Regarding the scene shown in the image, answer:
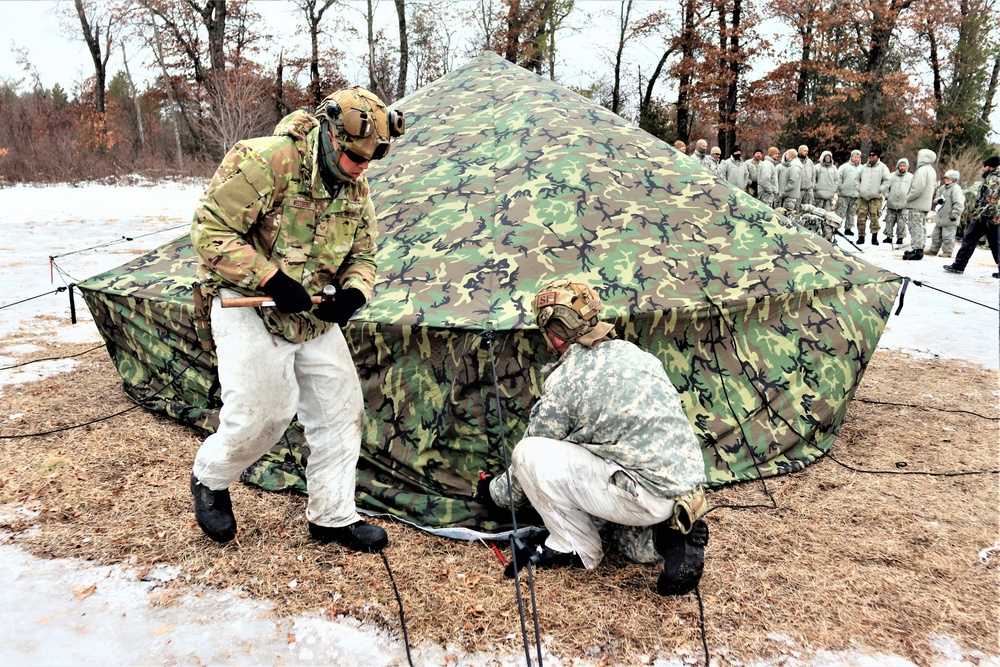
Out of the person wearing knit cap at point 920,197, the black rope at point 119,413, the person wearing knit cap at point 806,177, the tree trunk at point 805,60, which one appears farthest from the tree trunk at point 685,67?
the black rope at point 119,413

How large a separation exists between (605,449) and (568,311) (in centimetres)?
54

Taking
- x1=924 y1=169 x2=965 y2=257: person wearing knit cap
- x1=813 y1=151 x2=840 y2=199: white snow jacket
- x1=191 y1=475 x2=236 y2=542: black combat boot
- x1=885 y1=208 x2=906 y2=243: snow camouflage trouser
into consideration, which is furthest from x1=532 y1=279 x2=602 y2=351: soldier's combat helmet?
x1=813 y1=151 x2=840 y2=199: white snow jacket

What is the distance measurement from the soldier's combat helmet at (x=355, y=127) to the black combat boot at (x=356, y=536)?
1.46 metres

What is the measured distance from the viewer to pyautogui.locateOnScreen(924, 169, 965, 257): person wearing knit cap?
1028 cm

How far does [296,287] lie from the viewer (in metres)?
2.54

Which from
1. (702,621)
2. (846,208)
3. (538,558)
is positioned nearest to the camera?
(702,621)

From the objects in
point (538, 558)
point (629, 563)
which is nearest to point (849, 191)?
point (629, 563)

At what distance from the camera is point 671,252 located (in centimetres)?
370

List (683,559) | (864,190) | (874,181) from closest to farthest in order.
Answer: (683,559)
(874,181)
(864,190)

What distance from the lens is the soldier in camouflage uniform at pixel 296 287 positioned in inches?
99.4

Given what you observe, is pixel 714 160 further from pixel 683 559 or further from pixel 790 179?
pixel 683 559

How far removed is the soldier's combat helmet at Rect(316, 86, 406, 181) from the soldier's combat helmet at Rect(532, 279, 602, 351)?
846 mm

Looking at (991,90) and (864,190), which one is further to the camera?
(991,90)

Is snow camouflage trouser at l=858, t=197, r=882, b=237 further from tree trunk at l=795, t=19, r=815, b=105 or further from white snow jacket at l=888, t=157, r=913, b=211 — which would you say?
tree trunk at l=795, t=19, r=815, b=105
